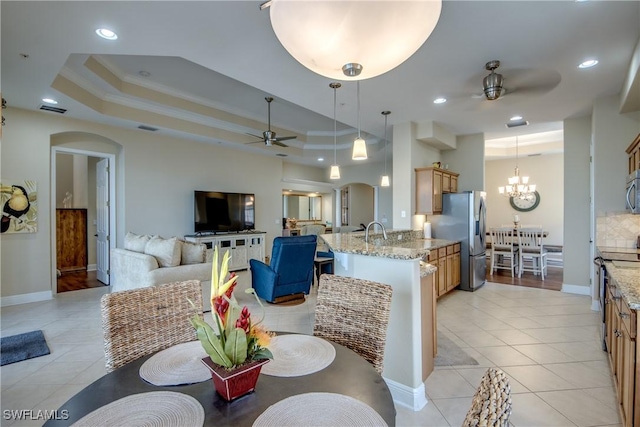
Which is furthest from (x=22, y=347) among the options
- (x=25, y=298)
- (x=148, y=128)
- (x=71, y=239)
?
(x=71, y=239)

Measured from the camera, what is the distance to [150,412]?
0.92 metres

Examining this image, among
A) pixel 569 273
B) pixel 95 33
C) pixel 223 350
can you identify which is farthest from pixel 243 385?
pixel 569 273

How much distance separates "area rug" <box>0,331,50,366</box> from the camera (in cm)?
276

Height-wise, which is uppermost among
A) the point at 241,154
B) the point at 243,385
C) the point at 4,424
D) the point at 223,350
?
the point at 241,154

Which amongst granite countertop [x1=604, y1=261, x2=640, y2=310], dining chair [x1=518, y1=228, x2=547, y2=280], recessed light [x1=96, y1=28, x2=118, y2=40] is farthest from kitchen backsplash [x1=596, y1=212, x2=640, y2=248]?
recessed light [x1=96, y1=28, x2=118, y2=40]

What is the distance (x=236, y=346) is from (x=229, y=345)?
0.02m

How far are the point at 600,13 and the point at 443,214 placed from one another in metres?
3.47

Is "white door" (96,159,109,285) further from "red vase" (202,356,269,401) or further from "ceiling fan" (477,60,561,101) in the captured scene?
"ceiling fan" (477,60,561,101)

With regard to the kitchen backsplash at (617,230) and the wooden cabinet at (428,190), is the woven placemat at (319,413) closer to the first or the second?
the wooden cabinet at (428,190)

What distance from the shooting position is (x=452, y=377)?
8.07ft

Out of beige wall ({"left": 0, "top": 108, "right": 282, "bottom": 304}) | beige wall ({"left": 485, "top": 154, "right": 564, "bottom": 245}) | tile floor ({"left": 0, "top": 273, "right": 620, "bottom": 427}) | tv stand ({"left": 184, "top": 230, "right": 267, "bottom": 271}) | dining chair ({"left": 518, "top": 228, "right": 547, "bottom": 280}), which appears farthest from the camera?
beige wall ({"left": 485, "top": 154, "right": 564, "bottom": 245})

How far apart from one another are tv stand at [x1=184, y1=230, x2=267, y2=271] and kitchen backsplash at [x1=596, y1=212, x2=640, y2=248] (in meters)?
6.03

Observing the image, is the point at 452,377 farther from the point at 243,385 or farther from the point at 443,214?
the point at 443,214

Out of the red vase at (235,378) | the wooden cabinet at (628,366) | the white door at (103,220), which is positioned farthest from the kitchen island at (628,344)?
the white door at (103,220)
